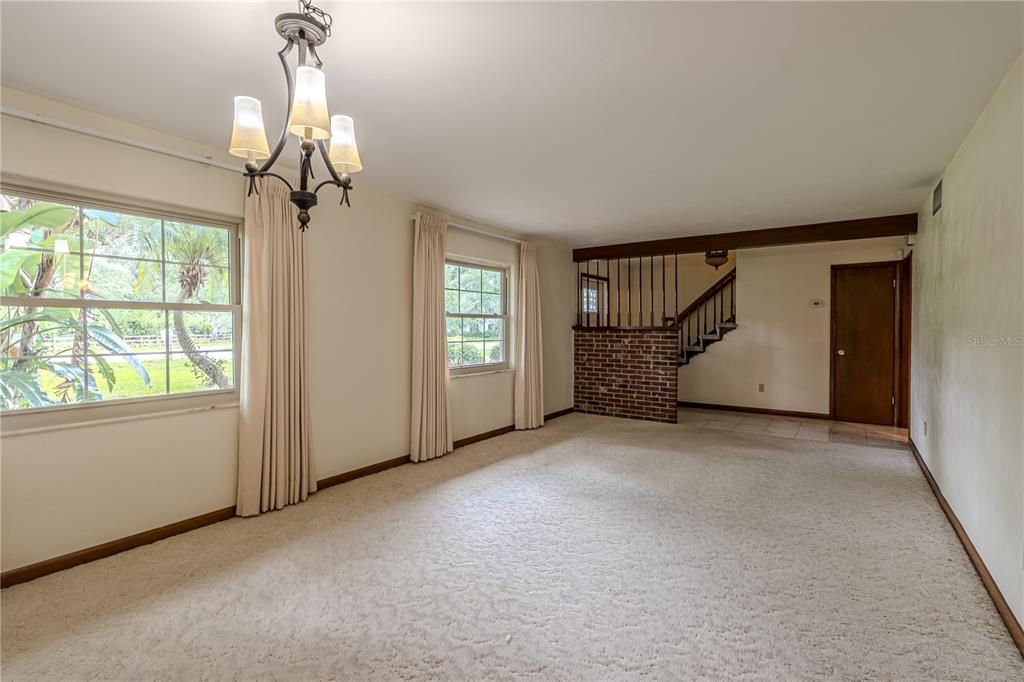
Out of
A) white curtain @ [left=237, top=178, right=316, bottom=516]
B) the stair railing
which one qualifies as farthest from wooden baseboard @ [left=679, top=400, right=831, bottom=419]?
white curtain @ [left=237, top=178, right=316, bottom=516]

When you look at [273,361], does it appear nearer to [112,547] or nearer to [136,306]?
[136,306]

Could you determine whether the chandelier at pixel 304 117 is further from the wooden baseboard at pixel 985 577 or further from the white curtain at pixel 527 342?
the white curtain at pixel 527 342

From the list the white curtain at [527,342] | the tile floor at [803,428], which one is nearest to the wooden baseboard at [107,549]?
the white curtain at [527,342]

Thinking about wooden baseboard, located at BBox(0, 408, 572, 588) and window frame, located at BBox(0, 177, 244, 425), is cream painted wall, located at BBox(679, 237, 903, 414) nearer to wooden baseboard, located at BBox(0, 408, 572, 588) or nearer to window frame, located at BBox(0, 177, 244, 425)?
wooden baseboard, located at BBox(0, 408, 572, 588)

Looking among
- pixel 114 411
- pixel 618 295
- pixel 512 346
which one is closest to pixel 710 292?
pixel 618 295

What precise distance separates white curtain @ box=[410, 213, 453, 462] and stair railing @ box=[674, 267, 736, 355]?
167 inches

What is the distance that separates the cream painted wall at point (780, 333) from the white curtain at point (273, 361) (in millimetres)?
6078

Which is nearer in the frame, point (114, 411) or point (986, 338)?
point (986, 338)

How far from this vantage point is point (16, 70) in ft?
7.11

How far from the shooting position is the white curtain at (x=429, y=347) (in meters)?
4.35

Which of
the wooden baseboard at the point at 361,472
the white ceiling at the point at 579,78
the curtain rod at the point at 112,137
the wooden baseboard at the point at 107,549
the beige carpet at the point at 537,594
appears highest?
the white ceiling at the point at 579,78

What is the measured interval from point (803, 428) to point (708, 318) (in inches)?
91.2

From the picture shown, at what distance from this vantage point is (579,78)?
2176 mm

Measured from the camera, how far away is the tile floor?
539 centimetres
